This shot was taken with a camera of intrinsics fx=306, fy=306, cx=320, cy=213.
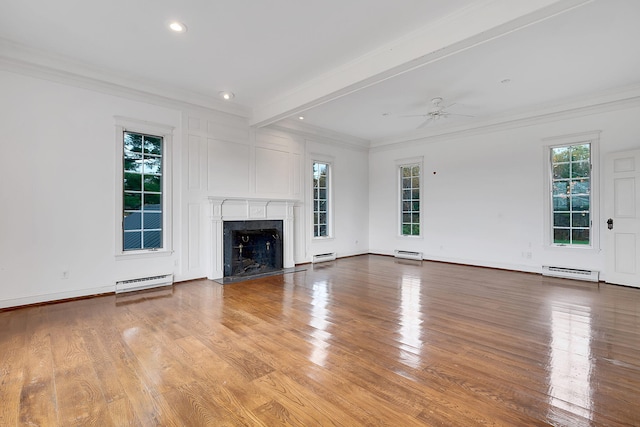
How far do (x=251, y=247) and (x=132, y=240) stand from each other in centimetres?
202

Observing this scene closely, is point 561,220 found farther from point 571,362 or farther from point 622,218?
point 571,362

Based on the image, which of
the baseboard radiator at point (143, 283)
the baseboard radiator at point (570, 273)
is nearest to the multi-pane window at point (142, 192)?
the baseboard radiator at point (143, 283)

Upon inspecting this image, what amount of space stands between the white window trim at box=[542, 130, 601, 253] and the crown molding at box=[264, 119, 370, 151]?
4067 mm

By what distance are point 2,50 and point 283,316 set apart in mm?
4598

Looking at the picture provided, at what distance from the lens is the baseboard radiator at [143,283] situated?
4.53 m

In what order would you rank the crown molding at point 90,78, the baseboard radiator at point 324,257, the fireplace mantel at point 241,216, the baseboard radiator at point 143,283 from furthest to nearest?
the baseboard radiator at point 324,257 < the fireplace mantel at point 241,216 < the baseboard radiator at point 143,283 < the crown molding at point 90,78

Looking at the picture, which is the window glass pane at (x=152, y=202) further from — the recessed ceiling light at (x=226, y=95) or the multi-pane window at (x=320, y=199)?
the multi-pane window at (x=320, y=199)

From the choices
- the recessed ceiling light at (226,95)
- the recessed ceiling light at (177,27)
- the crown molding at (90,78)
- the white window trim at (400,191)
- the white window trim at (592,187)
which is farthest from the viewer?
the white window trim at (400,191)

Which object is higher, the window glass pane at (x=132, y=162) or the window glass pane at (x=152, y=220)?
the window glass pane at (x=132, y=162)

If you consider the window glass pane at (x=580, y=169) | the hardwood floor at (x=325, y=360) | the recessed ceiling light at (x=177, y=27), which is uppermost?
the recessed ceiling light at (x=177, y=27)

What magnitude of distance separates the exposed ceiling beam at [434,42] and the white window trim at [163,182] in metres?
2.25

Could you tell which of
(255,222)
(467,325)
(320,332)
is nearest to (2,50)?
(255,222)

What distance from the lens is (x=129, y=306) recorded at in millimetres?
3906

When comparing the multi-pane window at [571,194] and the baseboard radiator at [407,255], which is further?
the baseboard radiator at [407,255]
